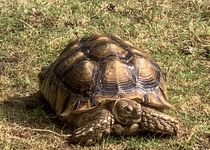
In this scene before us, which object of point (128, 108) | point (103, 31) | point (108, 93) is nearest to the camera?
point (128, 108)

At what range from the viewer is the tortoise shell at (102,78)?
4.21m

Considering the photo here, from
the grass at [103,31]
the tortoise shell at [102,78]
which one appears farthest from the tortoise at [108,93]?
the grass at [103,31]

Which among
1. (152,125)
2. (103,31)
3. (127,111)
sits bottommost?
(152,125)

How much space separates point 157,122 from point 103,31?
2.19m

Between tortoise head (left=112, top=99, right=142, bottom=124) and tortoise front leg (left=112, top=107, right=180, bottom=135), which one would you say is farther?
tortoise front leg (left=112, top=107, right=180, bottom=135)

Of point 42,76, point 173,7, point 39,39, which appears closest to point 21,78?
point 42,76

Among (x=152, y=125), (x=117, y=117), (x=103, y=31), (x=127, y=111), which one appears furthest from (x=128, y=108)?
(x=103, y=31)

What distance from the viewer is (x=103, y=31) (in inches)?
243

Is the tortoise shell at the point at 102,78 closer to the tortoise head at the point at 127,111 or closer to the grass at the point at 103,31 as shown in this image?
the tortoise head at the point at 127,111

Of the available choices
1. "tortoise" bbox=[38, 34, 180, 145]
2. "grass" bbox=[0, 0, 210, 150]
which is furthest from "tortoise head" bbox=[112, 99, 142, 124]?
"grass" bbox=[0, 0, 210, 150]

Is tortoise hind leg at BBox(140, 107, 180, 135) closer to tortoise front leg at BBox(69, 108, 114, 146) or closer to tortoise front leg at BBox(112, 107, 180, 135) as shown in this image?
tortoise front leg at BBox(112, 107, 180, 135)

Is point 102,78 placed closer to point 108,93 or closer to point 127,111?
point 108,93

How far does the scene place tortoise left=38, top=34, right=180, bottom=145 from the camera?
411 centimetres

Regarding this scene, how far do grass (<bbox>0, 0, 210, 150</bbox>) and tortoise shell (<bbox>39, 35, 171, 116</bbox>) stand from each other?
26cm
